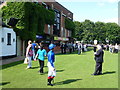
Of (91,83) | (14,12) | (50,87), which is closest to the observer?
(50,87)

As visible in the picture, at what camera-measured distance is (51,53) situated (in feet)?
23.6

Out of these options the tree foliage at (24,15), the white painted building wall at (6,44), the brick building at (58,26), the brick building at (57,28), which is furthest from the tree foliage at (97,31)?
the white painted building wall at (6,44)

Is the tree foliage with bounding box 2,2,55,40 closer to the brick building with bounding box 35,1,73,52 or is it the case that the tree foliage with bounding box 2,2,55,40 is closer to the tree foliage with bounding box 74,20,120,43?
the brick building with bounding box 35,1,73,52

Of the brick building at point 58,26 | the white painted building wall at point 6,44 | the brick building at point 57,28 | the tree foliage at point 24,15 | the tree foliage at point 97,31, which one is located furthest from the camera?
the tree foliage at point 97,31

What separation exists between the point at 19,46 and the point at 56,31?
56.6 feet

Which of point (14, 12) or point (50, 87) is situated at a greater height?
point (14, 12)

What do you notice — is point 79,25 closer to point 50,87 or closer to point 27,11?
point 27,11

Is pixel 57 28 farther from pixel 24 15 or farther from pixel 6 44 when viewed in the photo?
pixel 6 44

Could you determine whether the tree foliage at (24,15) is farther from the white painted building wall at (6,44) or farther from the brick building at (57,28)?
the brick building at (57,28)

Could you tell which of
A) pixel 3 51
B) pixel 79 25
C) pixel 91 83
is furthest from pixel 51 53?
pixel 79 25

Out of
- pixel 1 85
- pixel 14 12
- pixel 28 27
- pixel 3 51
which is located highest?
pixel 14 12

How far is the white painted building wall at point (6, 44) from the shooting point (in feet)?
56.5

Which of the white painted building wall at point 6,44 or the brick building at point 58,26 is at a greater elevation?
the brick building at point 58,26

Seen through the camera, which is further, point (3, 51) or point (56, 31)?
point (56, 31)
